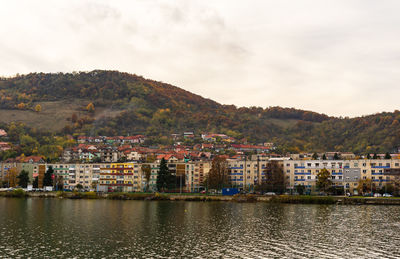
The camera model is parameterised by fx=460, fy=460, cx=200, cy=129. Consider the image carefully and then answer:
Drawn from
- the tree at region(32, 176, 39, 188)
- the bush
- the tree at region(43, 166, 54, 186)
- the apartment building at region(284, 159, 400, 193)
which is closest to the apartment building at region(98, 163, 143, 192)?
the tree at region(43, 166, 54, 186)

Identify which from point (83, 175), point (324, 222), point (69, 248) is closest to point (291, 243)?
point (324, 222)

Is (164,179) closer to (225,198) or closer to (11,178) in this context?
(225,198)

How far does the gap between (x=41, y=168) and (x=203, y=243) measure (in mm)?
129324

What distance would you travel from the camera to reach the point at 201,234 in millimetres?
58812

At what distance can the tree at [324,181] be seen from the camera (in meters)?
120

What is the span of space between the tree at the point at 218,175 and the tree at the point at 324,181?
2770 cm

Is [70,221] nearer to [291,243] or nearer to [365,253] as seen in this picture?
[291,243]

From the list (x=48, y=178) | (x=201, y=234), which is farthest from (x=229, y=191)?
(x=201, y=234)

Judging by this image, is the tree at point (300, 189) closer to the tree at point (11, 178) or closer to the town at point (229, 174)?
the town at point (229, 174)

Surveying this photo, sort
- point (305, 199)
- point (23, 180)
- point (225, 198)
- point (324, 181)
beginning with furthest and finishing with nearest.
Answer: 1. point (23, 180)
2. point (324, 181)
3. point (225, 198)
4. point (305, 199)

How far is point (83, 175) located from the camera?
164 metres

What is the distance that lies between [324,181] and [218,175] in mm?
29691

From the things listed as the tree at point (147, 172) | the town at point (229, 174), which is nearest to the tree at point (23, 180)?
the town at point (229, 174)

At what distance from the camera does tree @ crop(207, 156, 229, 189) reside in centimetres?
13138
